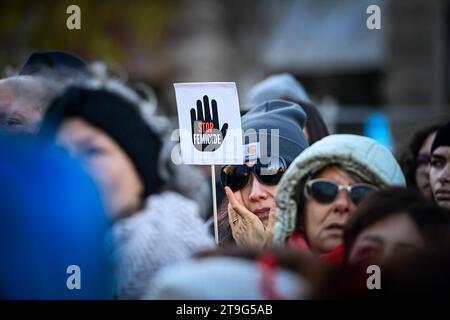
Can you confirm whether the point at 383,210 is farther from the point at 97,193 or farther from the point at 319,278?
the point at 97,193

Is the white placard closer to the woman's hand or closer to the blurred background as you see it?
the woman's hand

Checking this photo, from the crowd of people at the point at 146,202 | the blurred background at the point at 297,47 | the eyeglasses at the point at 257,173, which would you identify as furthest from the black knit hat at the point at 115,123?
the blurred background at the point at 297,47

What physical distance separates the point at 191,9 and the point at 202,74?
1.03m

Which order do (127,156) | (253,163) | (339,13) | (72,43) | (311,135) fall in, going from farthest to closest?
1. (339,13)
2. (72,43)
3. (311,135)
4. (253,163)
5. (127,156)

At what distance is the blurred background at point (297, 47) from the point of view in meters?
14.5

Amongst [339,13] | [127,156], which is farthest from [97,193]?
[339,13]

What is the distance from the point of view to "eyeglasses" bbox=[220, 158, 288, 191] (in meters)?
3.90

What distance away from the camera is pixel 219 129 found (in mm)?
3816

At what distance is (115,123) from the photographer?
3.68 meters

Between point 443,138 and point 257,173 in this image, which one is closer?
point 257,173

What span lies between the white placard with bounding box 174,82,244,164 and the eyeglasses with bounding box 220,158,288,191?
0.20ft

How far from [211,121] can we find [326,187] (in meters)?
0.43

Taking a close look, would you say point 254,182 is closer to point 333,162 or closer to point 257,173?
point 257,173

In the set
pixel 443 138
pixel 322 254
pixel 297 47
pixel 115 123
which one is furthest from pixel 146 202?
pixel 297 47
